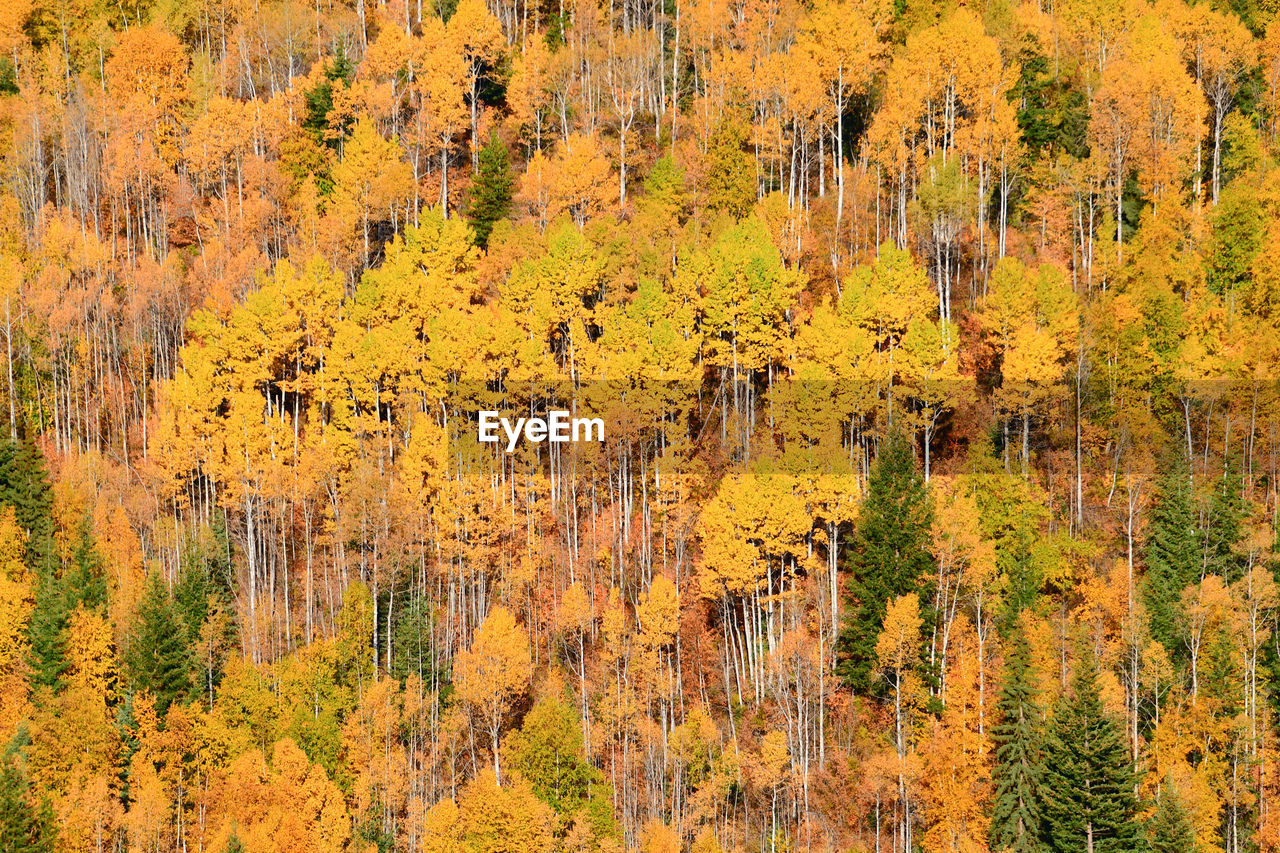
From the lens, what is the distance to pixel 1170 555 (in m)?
64.6

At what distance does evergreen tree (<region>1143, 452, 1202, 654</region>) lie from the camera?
62.8 meters

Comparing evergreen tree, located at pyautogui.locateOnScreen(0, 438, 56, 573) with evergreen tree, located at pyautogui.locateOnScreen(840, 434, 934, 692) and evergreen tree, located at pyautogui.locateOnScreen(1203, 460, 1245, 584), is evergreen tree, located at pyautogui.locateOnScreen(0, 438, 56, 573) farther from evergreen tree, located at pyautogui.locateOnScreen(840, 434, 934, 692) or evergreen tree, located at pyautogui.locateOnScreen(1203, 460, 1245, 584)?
evergreen tree, located at pyautogui.locateOnScreen(1203, 460, 1245, 584)

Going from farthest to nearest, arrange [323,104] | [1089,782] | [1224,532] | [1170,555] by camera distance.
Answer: [323,104], [1224,532], [1170,555], [1089,782]

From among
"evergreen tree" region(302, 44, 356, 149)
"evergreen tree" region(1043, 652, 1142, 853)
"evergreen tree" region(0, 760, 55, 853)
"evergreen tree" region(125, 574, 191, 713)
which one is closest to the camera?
"evergreen tree" region(1043, 652, 1142, 853)

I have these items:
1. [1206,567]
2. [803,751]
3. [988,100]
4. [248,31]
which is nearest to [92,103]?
[248,31]

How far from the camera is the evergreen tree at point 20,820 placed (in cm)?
5941

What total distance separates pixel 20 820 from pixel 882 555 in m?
34.5

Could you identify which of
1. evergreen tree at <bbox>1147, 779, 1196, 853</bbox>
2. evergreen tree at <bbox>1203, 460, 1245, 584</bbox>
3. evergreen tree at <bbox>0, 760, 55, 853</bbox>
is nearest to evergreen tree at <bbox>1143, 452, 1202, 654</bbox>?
evergreen tree at <bbox>1203, 460, 1245, 584</bbox>

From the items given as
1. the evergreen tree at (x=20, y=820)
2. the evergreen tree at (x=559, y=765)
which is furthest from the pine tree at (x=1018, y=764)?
the evergreen tree at (x=20, y=820)

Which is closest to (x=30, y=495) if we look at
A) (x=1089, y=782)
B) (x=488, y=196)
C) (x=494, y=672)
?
(x=494, y=672)

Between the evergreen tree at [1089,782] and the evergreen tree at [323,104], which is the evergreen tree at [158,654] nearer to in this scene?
the evergreen tree at [323,104]

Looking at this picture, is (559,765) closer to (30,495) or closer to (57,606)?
(57,606)

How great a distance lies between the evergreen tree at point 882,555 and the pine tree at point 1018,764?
525 centimetres

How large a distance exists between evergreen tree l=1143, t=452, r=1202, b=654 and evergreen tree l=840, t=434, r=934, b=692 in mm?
8944
